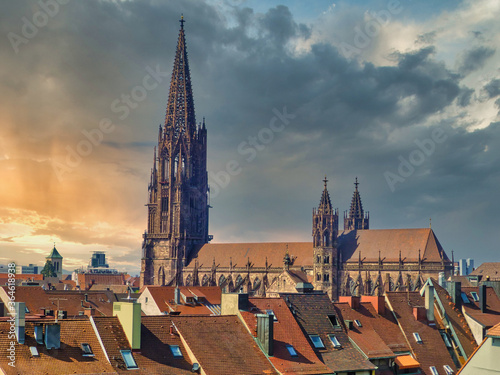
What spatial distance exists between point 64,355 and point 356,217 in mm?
127074

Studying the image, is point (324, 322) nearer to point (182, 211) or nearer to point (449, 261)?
point (449, 261)

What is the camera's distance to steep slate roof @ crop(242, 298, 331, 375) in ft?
128

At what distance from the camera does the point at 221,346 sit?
37.9 meters

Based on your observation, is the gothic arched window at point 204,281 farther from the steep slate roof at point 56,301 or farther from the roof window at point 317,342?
the roof window at point 317,342

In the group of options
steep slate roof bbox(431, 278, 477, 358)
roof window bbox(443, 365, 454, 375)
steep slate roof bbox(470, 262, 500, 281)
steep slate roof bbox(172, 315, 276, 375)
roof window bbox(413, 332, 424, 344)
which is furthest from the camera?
steep slate roof bbox(470, 262, 500, 281)

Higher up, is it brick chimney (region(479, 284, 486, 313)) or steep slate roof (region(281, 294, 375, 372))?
brick chimney (region(479, 284, 486, 313))

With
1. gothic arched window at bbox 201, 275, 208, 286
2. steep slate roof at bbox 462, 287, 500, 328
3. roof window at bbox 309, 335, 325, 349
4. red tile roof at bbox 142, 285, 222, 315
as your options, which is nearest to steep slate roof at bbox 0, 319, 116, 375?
roof window at bbox 309, 335, 325, 349

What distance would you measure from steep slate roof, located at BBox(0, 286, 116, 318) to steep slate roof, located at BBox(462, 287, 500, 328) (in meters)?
31.3

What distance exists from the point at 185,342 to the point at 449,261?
9362cm

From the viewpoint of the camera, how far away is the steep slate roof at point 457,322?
52438mm

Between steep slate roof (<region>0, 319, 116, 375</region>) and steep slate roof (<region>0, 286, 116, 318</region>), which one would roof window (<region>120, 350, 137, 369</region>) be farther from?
steep slate roof (<region>0, 286, 116, 318</region>)

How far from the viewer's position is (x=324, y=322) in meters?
45.2

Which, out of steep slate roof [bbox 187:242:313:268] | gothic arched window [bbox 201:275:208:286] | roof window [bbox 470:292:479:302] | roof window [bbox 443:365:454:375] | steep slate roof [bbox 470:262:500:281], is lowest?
roof window [bbox 443:365:454:375]

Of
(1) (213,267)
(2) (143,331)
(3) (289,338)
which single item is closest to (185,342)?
(2) (143,331)
